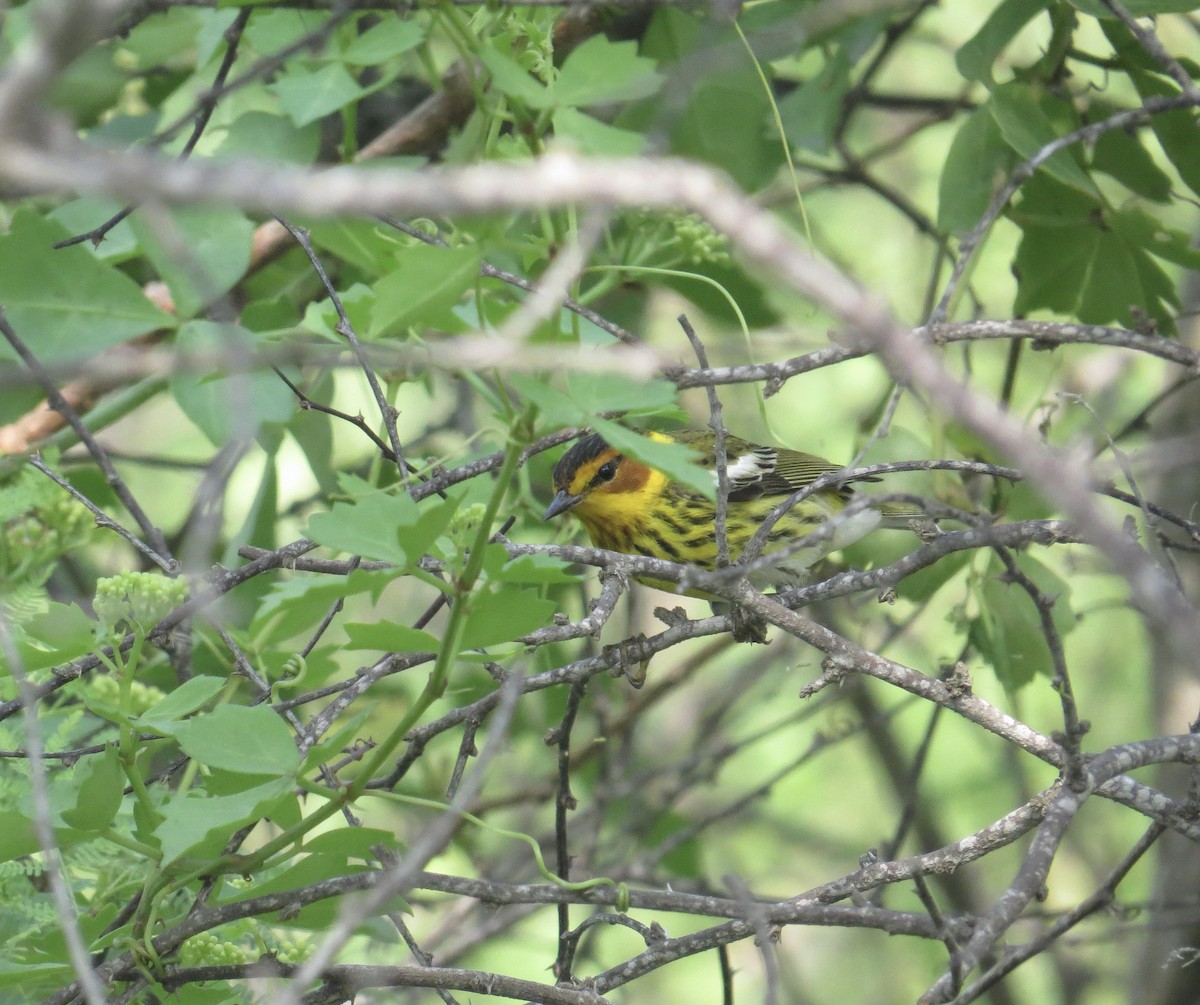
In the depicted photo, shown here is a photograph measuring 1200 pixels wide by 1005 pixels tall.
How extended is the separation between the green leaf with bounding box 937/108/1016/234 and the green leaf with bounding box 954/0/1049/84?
0.11 m

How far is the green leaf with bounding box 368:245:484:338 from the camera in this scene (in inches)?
54.5

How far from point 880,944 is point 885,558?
387cm

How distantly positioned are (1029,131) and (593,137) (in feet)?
5.23

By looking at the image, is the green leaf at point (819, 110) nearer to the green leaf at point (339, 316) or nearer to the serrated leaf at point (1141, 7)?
the serrated leaf at point (1141, 7)

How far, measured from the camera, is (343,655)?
509 centimetres

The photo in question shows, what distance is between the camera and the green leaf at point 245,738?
1748mm

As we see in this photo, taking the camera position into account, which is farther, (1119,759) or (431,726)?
(431,726)

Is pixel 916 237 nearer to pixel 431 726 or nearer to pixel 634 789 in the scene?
pixel 634 789

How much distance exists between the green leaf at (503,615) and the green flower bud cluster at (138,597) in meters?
0.50

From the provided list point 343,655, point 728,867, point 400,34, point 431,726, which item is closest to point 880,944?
point 728,867

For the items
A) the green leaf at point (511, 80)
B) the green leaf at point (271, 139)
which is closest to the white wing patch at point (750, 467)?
the green leaf at point (271, 139)

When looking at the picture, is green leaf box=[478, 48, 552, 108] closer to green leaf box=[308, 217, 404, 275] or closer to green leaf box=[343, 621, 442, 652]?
green leaf box=[308, 217, 404, 275]

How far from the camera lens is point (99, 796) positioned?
1.80 m

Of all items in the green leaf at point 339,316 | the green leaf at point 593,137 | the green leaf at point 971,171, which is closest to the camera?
the green leaf at point 593,137
